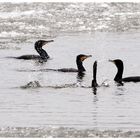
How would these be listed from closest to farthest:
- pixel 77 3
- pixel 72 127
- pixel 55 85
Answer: pixel 72 127 < pixel 55 85 < pixel 77 3

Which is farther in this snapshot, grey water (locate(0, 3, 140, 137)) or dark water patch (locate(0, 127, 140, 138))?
grey water (locate(0, 3, 140, 137))

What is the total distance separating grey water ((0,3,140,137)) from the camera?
A: 539 inches

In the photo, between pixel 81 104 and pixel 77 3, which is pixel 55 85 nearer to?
pixel 81 104

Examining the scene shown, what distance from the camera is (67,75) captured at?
2277cm

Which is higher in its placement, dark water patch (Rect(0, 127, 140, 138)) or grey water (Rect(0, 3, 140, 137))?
grey water (Rect(0, 3, 140, 137))

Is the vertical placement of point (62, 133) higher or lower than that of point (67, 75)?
lower

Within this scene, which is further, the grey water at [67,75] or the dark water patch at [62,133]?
the grey water at [67,75]

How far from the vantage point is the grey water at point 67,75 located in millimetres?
13684

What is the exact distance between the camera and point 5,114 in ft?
49.0

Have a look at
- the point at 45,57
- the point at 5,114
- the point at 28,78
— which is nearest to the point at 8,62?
the point at 45,57

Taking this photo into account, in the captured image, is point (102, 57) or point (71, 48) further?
point (71, 48)

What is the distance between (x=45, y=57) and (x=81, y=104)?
38.6ft

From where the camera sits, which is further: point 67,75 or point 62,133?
point 67,75

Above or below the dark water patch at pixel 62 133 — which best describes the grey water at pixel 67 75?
above
